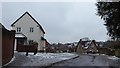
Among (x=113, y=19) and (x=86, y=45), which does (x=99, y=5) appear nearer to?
(x=113, y=19)

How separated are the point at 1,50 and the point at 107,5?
10750 millimetres

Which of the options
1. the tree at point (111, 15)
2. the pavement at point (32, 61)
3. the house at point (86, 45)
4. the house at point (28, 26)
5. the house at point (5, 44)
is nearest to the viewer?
the house at point (5, 44)

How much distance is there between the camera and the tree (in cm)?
2675

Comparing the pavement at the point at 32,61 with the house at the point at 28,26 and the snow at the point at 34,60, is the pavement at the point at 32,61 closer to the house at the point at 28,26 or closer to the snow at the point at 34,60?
the snow at the point at 34,60

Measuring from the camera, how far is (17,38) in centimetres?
6262

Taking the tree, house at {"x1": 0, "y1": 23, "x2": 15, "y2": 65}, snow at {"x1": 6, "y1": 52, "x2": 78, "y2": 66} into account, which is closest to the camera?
house at {"x1": 0, "y1": 23, "x2": 15, "y2": 65}

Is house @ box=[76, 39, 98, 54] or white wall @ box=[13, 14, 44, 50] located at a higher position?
white wall @ box=[13, 14, 44, 50]

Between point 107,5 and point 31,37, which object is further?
point 31,37

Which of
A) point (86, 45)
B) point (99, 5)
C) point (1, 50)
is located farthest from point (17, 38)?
point (86, 45)

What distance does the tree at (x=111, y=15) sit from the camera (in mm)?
26745

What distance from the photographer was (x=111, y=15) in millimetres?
28109

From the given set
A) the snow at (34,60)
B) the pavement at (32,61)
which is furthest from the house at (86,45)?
the pavement at (32,61)

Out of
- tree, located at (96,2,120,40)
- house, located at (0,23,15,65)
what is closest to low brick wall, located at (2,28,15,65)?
house, located at (0,23,15,65)

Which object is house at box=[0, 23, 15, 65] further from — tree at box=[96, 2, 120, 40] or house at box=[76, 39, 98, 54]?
house at box=[76, 39, 98, 54]
